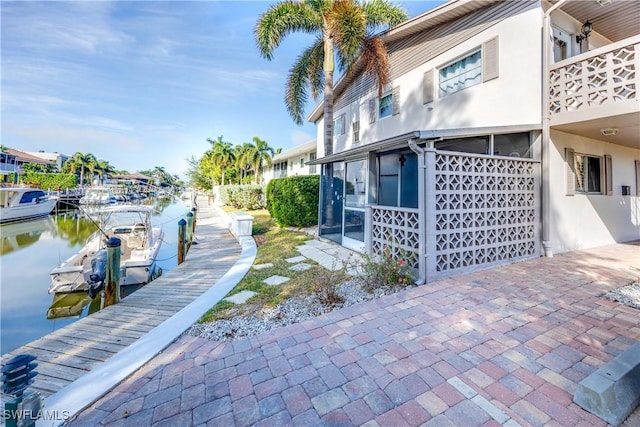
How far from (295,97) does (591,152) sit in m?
10.7

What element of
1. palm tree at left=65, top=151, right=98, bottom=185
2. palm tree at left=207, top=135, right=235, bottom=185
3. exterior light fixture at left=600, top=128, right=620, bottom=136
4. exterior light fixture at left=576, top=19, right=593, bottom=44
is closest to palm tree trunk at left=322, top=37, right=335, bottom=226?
exterior light fixture at left=600, top=128, right=620, bottom=136

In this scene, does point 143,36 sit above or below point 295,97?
above

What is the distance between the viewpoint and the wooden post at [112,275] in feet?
18.0

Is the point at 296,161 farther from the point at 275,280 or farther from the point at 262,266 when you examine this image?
the point at 275,280

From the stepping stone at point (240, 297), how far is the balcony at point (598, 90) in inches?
310

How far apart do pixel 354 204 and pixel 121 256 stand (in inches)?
327

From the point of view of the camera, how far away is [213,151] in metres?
39.5

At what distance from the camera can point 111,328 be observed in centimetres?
438

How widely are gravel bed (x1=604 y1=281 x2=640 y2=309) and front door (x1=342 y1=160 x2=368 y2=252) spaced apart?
15.5ft

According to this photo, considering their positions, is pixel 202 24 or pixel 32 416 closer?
pixel 32 416

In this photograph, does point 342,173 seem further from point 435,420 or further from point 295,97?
point 435,420

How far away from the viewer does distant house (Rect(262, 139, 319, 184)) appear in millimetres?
20016

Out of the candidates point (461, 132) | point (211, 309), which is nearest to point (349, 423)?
point (211, 309)

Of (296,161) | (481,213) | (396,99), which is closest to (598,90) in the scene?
(481,213)
